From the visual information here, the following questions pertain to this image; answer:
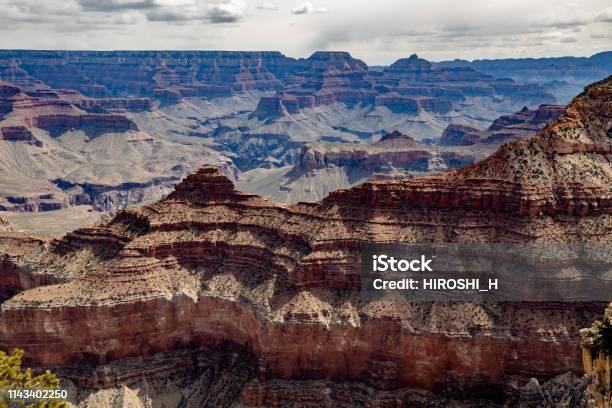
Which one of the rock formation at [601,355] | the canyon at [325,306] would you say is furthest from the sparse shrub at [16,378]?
the canyon at [325,306]

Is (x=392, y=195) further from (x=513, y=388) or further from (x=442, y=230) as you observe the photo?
(x=513, y=388)

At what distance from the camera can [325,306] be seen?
64.6m

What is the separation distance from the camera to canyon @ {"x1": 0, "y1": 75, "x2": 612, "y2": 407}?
6059 cm

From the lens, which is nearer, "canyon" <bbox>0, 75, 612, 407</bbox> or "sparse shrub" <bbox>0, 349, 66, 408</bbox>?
"sparse shrub" <bbox>0, 349, 66, 408</bbox>

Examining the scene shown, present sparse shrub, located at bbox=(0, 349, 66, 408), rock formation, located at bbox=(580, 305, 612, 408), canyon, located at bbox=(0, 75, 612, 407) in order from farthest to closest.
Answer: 1. canyon, located at bbox=(0, 75, 612, 407)
2. rock formation, located at bbox=(580, 305, 612, 408)
3. sparse shrub, located at bbox=(0, 349, 66, 408)

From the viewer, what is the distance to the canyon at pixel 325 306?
6059cm

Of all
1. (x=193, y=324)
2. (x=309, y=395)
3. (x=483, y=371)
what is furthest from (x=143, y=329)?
(x=483, y=371)

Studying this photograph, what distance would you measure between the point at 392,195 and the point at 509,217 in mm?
12012

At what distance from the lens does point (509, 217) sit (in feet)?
211

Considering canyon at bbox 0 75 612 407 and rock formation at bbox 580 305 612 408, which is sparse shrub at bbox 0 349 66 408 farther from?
canyon at bbox 0 75 612 407

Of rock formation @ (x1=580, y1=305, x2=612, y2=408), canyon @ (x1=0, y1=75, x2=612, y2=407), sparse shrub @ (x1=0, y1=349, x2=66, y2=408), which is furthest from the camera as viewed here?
canyon @ (x1=0, y1=75, x2=612, y2=407)

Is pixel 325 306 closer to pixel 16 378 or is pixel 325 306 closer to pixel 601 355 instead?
pixel 601 355

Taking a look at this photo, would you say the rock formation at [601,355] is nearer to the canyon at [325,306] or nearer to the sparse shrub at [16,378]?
the canyon at [325,306]

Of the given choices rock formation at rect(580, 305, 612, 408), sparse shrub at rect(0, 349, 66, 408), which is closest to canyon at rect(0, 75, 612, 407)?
rock formation at rect(580, 305, 612, 408)
